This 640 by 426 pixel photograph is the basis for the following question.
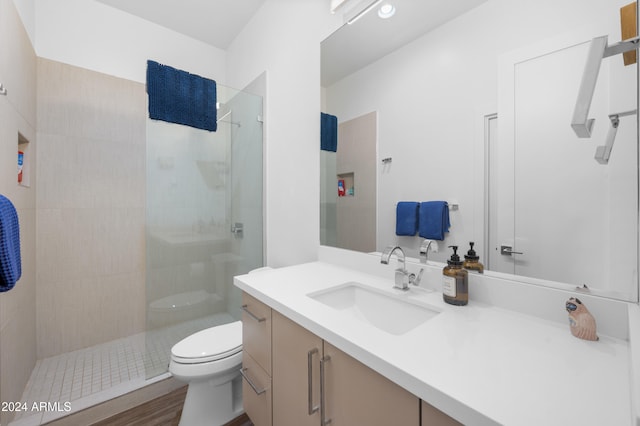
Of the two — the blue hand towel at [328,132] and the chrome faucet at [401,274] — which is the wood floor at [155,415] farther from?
the blue hand towel at [328,132]

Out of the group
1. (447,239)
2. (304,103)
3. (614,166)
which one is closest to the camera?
(614,166)

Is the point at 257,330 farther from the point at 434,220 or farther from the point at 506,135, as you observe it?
the point at 506,135

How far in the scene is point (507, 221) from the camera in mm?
862

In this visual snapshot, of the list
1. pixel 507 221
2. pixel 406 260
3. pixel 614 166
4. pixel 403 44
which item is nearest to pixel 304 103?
pixel 403 44

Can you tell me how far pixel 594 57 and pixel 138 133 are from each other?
8.93 feet

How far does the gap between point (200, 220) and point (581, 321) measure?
2090mm

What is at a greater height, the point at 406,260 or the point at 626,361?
the point at 406,260

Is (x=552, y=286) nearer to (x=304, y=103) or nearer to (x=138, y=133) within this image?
(x=304, y=103)

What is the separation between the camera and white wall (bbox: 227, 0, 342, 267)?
1.58 meters

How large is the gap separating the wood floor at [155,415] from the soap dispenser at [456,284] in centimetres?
127

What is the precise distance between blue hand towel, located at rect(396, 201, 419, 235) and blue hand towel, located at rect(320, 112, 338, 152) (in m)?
0.54

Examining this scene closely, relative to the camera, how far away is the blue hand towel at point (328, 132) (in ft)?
4.86

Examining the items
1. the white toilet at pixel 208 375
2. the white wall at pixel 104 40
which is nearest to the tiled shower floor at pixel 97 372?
the white toilet at pixel 208 375

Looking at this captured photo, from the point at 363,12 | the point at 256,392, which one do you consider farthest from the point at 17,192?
the point at 363,12
